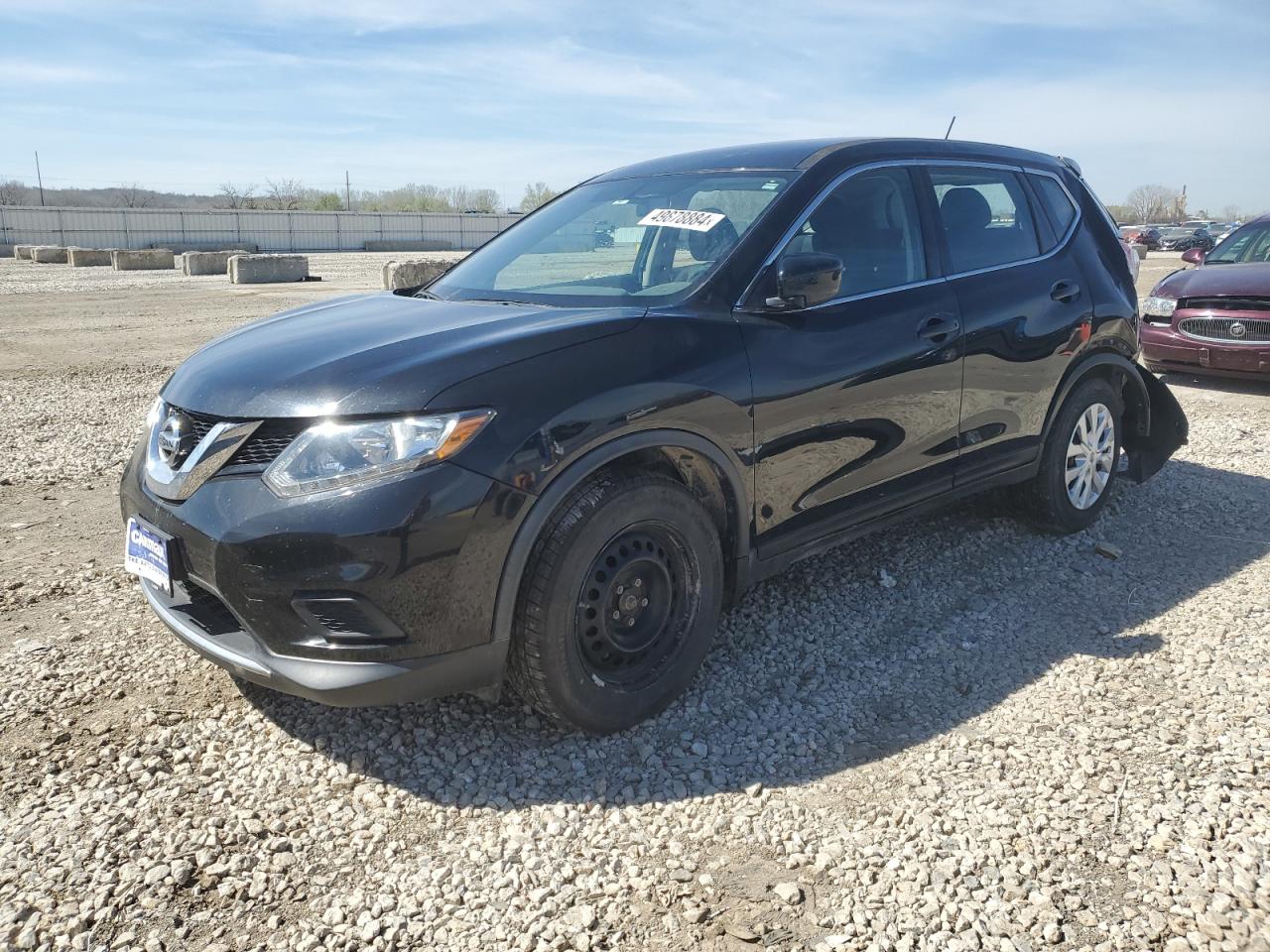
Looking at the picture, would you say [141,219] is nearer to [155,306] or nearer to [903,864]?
[155,306]

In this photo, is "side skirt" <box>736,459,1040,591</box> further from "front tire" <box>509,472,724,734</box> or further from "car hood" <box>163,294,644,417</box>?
"car hood" <box>163,294,644,417</box>

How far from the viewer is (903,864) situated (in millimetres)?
2637

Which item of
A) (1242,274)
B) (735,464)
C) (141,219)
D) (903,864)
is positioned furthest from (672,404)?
(141,219)

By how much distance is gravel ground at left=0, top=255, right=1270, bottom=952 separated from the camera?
2445 mm

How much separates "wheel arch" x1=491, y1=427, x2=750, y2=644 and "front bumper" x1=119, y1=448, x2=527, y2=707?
0.04m

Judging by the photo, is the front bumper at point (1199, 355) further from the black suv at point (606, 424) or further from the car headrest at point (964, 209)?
the car headrest at point (964, 209)

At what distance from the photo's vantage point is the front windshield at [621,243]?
3.65 m

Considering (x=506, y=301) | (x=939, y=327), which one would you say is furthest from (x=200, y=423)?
(x=939, y=327)

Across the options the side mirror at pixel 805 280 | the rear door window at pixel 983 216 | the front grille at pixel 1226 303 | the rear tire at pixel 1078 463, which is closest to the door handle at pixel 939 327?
the rear door window at pixel 983 216

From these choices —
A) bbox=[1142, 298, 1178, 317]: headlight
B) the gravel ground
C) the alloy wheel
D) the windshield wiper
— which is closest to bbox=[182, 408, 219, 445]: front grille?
the gravel ground

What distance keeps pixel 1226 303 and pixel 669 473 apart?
793cm

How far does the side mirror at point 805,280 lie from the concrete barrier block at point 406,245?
188 feet

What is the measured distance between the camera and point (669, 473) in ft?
10.9

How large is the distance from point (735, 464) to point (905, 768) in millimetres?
1114
